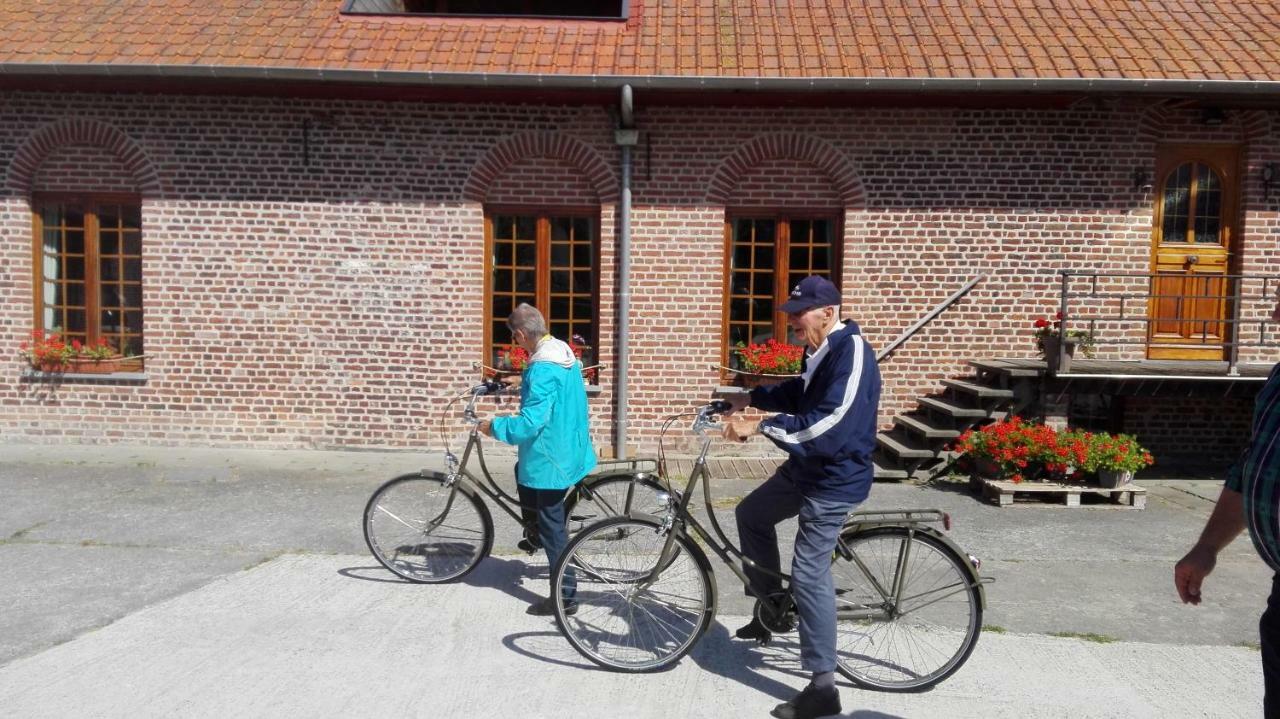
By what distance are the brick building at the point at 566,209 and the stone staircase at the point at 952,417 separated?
23.4 inches

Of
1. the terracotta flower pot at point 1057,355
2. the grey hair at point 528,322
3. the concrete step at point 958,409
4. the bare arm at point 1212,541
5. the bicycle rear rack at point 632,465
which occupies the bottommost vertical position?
the bicycle rear rack at point 632,465

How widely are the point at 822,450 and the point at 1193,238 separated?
7.73 metres

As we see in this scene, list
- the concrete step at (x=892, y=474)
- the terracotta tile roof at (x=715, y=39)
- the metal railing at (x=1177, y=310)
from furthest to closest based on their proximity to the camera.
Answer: the metal railing at (x=1177, y=310) < the terracotta tile roof at (x=715, y=39) < the concrete step at (x=892, y=474)

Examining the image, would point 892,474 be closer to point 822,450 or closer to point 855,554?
point 855,554

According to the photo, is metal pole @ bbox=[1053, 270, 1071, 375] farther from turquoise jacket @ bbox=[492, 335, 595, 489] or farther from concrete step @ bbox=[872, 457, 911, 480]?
turquoise jacket @ bbox=[492, 335, 595, 489]

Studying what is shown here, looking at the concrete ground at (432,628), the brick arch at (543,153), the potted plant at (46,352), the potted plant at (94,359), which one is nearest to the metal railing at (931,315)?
the concrete ground at (432,628)

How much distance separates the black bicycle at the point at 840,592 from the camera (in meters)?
4.09

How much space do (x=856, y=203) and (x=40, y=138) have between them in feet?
26.6

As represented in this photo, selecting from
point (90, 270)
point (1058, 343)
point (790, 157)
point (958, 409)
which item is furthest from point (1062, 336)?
point (90, 270)

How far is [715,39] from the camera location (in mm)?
9742

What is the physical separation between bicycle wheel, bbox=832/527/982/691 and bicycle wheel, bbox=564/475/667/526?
148 cm

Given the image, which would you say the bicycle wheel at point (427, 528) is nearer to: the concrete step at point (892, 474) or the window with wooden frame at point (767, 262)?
the concrete step at point (892, 474)

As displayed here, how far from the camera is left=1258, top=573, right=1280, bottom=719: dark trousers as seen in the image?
259 centimetres

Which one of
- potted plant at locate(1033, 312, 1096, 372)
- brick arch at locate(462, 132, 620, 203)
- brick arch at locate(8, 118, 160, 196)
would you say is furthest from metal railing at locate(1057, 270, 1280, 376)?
brick arch at locate(8, 118, 160, 196)
